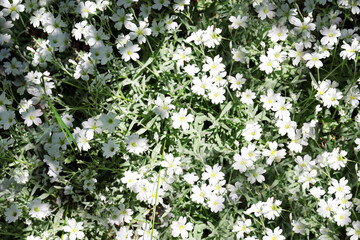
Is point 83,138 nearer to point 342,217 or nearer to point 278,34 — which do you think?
point 278,34

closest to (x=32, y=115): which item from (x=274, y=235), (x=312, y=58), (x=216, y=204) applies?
(x=216, y=204)

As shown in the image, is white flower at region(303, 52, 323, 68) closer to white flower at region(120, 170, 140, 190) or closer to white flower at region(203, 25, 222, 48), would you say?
white flower at region(203, 25, 222, 48)

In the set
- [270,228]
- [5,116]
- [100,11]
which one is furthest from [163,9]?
[270,228]

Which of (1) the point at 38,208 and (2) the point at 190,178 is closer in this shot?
(2) the point at 190,178

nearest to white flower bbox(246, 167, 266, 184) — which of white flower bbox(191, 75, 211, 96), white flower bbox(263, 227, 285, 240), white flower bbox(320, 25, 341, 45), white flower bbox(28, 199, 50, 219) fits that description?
white flower bbox(263, 227, 285, 240)

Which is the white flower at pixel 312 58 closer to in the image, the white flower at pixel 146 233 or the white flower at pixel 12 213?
the white flower at pixel 146 233

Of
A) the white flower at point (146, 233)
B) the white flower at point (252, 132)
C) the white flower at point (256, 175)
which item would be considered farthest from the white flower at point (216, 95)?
the white flower at point (146, 233)

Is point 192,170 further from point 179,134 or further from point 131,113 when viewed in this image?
point 131,113
